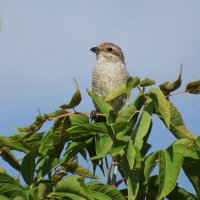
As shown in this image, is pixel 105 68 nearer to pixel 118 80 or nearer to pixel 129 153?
pixel 118 80

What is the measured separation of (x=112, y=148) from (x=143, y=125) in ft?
1.03

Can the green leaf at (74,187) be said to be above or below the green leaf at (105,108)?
below

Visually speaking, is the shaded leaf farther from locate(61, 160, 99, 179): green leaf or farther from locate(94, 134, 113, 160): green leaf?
locate(94, 134, 113, 160): green leaf

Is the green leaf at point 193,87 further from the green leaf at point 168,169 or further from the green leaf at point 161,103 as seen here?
the green leaf at point 168,169

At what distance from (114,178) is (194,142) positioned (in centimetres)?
85

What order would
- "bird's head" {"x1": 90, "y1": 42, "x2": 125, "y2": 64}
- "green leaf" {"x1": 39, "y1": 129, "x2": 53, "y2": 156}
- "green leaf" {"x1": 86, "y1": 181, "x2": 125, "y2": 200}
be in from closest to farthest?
"green leaf" {"x1": 86, "y1": 181, "x2": 125, "y2": 200} < "green leaf" {"x1": 39, "y1": 129, "x2": 53, "y2": 156} < "bird's head" {"x1": 90, "y1": 42, "x2": 125, "y2": 64}

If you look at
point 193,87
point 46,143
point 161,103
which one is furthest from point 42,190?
point 193,87

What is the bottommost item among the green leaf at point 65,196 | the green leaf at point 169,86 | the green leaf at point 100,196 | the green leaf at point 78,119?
the green leaf at point 65,196

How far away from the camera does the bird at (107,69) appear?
8875mm

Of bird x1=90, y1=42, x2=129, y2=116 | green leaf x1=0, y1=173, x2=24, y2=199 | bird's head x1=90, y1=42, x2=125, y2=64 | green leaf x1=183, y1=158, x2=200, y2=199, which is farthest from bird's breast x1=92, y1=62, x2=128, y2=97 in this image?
green leaf x1=0, y1=173, x2=24, y2=199

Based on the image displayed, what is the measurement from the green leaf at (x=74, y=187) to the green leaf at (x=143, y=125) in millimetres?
447

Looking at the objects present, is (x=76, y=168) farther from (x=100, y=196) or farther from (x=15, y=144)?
(x=100, y=196)

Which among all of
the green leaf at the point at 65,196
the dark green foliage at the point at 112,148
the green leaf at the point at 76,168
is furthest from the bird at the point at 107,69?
the green leaf at the point at 65,196

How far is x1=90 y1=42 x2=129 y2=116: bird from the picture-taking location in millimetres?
8875
